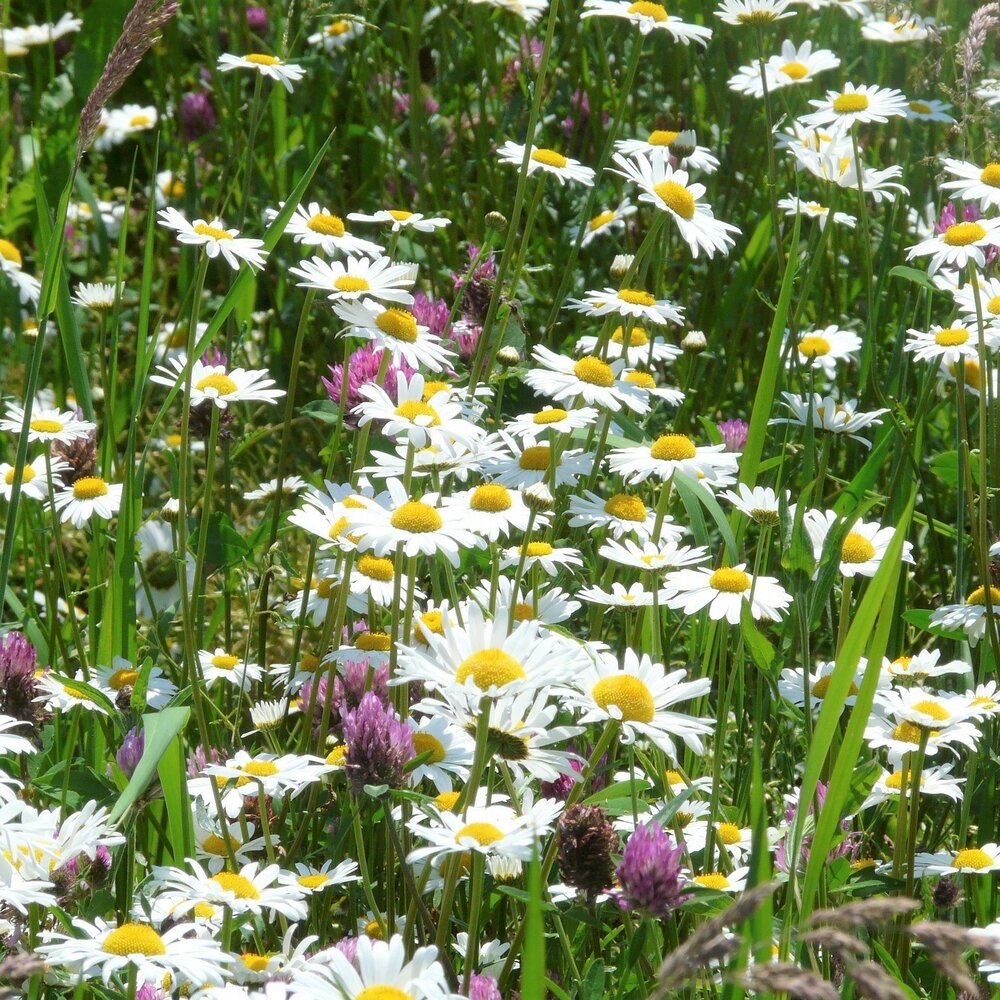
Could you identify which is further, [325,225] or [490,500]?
[325,225]

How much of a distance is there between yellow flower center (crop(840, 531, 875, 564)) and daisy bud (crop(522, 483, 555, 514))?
0.40 m

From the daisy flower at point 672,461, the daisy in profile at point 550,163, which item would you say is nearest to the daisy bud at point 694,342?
the daisy in profile at point 550,163

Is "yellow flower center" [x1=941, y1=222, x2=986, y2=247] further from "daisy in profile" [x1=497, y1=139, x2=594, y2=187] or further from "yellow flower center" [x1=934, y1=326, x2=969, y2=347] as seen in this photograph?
"daisy in profile" [x1=497, y1=139, x2=594, y2=187]

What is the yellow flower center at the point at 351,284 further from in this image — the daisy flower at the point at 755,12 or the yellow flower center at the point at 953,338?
the daisy flower at the point at 755,12

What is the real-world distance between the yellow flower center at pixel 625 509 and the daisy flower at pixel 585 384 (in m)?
0.11

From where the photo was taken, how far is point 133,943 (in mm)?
1097

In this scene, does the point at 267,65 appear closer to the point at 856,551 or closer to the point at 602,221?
the point at 602,221

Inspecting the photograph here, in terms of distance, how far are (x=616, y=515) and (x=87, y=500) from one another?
2.36ft

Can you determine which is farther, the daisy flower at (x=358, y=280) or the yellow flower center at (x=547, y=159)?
the yellow flower center at (x=547, y=159)

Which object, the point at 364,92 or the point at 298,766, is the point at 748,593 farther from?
the point at 364,92

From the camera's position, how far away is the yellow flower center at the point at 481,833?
1.14 m

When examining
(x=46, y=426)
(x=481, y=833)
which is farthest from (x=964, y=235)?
(x=46, y=426)

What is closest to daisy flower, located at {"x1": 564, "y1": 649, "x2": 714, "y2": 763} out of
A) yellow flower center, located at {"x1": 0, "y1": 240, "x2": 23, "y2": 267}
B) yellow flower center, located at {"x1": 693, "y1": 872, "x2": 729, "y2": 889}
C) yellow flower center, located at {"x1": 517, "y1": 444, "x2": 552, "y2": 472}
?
yellow flower center, located at {"x1": 693, "y1": 872, "x2": 729, "y2": 889}

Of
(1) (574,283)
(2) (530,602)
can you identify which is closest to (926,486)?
(1) (574,283)
